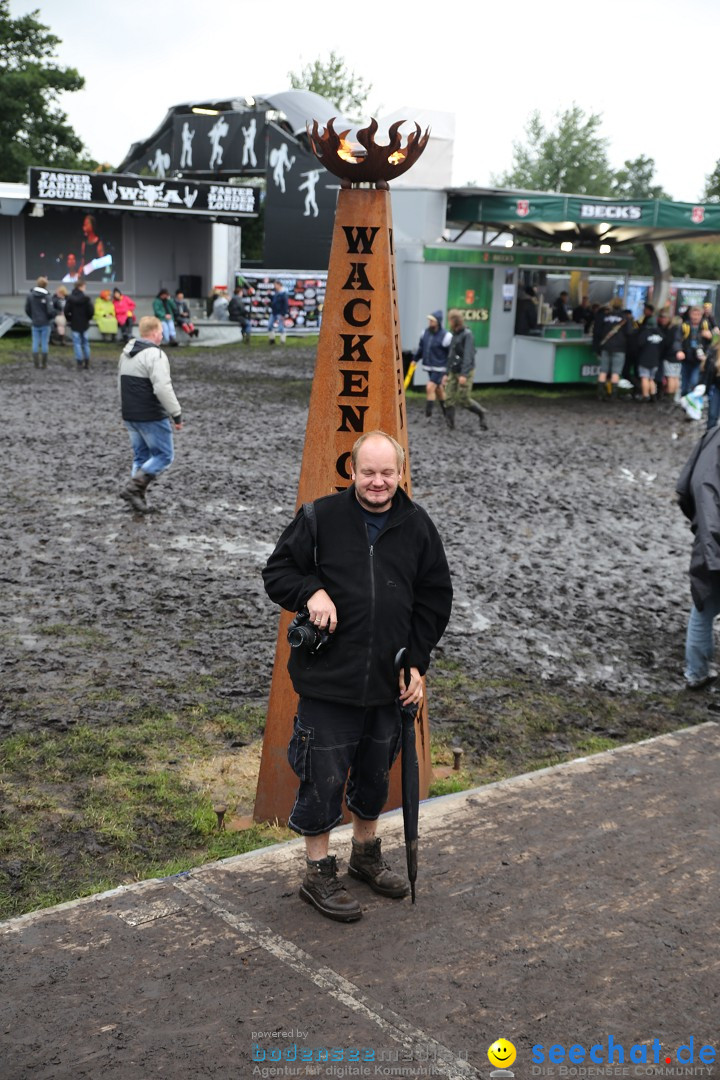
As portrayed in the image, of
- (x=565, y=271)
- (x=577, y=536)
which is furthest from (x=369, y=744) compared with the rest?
(x=565, y=271)

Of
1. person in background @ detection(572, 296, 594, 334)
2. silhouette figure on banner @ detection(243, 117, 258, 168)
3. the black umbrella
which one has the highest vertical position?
silhouette figure on banner @ detection(243, 117, 258, 168)

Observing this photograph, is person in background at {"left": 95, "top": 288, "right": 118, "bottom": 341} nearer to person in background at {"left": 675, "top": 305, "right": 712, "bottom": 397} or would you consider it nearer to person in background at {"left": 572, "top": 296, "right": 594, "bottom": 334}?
person in background at {"left": 572, "top": 296, "right": 594, "bottom": 334}

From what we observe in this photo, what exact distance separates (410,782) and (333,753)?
31cm

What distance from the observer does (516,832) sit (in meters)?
4.98

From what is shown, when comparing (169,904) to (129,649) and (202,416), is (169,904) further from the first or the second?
(202,416)

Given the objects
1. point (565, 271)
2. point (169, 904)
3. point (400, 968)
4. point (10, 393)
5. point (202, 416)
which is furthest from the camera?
point (565, 271)

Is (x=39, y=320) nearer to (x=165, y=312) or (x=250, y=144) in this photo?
(x=165, y=312)

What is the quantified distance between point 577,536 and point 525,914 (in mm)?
6880

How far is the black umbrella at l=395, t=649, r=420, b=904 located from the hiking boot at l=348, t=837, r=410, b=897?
85 mm

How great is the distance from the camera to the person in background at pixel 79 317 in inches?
912

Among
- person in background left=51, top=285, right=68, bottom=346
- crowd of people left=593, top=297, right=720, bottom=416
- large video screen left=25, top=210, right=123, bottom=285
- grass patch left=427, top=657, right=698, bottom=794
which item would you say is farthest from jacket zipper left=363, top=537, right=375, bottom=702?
large video screen left=25, top=210, right=123, bottom=285

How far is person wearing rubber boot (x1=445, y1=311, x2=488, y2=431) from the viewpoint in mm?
16922

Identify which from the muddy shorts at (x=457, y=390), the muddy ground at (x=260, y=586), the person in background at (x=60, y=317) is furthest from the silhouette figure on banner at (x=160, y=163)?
the muddy shorts at (x=457, y=390)

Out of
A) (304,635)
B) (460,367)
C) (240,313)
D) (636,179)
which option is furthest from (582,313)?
(636,179)
